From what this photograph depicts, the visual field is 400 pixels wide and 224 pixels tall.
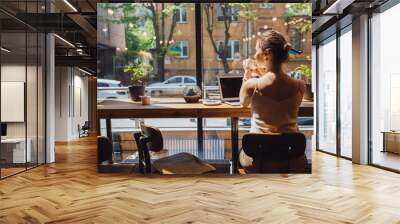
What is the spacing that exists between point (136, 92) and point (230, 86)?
1.30 m

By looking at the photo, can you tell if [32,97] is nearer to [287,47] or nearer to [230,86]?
[230,86]

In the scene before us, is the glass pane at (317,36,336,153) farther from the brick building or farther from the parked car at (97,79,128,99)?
the parked car at (97,79,128,99)

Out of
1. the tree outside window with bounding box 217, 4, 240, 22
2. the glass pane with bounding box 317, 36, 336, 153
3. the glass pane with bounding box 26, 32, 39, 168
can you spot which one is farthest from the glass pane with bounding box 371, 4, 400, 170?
the glass pane with bounding box 26, 32, 39, 168

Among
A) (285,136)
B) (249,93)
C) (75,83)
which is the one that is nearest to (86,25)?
(249,93)

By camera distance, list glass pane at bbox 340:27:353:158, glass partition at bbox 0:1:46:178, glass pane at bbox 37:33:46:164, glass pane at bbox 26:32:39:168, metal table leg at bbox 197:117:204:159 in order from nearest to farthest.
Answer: metal table leg at bbox 197:117:204:159 → glass partition at bbox 0:1:46:178 → glass pane at bbox 26:32:39:168 → glass pane at bbox 37:33:46:164 → glass pane at bbox 340:27:353:158

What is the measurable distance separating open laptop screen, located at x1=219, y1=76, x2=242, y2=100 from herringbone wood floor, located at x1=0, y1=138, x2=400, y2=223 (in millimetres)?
1297

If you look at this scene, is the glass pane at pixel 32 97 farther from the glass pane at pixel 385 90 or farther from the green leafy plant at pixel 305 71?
the glass pane at pixel 385 90

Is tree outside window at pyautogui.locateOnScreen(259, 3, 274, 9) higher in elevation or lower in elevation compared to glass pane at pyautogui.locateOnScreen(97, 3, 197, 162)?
higher

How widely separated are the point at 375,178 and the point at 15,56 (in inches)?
255

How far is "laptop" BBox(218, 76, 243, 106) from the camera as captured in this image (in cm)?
560

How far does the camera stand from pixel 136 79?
554 cm

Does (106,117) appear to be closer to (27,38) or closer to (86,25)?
(27,38)

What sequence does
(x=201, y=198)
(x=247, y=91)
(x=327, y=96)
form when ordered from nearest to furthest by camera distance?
(x=201, y=198)
(x=247, y=91)
(x=327, y=96)

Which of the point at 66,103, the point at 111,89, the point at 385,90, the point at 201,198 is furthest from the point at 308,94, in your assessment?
the point at 66,103
